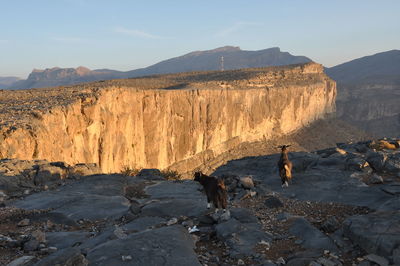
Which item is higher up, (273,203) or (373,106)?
(273,203)

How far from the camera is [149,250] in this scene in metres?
5.52

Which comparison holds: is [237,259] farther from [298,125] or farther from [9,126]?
[298,125]

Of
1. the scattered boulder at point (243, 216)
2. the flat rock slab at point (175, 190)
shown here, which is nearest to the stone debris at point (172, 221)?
the scattered boulder at point (243, 216)

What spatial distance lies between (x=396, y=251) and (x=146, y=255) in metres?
3.72

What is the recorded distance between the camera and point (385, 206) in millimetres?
7598

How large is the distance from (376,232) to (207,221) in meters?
3.13

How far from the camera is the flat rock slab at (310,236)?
6.04 metres

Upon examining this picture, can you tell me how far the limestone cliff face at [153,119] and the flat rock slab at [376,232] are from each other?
13554mm

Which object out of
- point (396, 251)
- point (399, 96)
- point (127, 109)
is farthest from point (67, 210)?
point (399, 96)

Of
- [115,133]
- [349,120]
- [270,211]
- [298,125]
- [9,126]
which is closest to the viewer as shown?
[270,211]

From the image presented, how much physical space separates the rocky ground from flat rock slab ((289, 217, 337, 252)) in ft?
0.06

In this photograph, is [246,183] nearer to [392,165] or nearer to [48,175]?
[392,165]

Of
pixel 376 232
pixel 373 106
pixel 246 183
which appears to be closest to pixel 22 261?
pixel 376 232

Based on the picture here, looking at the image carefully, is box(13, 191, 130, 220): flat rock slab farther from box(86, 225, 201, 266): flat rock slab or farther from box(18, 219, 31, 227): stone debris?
box(86, 225, 201, 266): flat rock slab
